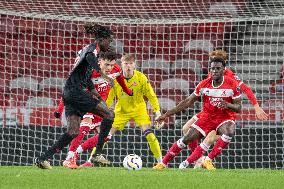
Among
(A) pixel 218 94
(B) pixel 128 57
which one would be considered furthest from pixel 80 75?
(B) pixel 128 57

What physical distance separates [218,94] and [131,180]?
2624 millimetres

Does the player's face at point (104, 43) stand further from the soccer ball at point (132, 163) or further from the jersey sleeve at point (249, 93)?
the jersey sleeve at point (249, 93)

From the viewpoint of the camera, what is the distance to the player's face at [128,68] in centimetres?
1068

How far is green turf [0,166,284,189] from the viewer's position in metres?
6.95

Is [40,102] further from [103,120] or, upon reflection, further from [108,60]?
[103,120]

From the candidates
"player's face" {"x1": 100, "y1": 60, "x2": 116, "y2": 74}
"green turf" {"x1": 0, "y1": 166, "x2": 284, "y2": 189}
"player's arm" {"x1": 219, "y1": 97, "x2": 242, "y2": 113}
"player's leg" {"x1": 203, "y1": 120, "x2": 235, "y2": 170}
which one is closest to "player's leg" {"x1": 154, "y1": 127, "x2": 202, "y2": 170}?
"player's leg" {"x1": 203, "y1": 120, "x2": 235, "y2": 170}

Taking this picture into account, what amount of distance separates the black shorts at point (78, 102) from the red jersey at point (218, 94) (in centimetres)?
146

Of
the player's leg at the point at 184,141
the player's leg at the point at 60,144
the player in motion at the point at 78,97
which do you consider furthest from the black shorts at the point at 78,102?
the player's leg at the point at 184,141

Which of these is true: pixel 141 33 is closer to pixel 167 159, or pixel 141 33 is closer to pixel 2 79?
pixel 2 79

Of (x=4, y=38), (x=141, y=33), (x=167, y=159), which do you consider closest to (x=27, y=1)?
(x=4, y=38)

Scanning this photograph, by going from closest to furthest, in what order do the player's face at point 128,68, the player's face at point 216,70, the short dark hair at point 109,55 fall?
the player's face at point 216,70
the short dark hair at point 109,55
the player's face at point 128,68

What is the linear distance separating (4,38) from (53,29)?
0.79m

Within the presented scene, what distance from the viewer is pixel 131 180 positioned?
738 centimetres

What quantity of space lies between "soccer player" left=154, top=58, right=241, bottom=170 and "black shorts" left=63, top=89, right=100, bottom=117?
1255 mm
